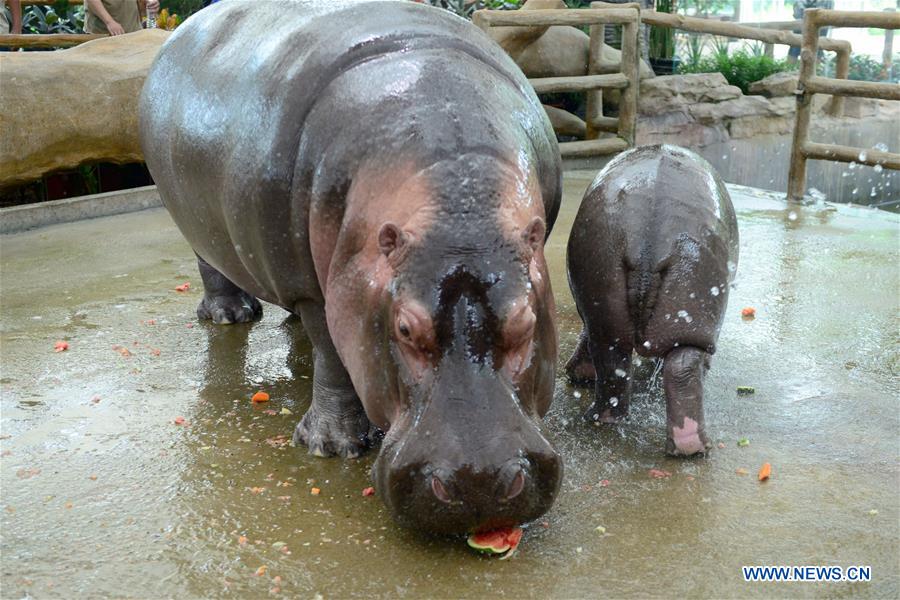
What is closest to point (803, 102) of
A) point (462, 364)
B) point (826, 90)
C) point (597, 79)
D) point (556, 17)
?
point (826, 90)

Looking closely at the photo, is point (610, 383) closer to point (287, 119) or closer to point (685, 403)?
point (685, 403)

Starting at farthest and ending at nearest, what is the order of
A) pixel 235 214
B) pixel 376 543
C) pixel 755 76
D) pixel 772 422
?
pixel 755 76 → pixel 772 422 → pixel 235 214 → pixel 376 543

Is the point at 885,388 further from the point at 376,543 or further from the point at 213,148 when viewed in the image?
the point at 213,148

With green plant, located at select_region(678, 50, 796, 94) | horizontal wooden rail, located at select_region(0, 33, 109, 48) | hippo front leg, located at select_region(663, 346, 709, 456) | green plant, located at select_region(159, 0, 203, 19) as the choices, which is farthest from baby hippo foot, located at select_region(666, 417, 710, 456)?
green plant, located at select_region(159, 0, 203, 19)

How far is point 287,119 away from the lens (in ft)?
9.78

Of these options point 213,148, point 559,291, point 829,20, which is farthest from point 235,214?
point 829,20

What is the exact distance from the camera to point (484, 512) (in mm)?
2418

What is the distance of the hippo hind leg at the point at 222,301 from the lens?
15.1 feet

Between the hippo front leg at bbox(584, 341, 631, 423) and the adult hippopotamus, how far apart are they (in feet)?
1.70

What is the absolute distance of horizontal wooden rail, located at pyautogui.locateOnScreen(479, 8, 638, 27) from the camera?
794cm

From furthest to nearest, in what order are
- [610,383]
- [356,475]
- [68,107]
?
[68,107]
[610,383]
[356,475]

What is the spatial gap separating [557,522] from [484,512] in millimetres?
406

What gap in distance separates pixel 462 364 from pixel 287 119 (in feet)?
3.36

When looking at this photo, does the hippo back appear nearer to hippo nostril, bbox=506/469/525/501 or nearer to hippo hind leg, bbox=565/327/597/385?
hippo hind leg, bbox=565/327/597/385
